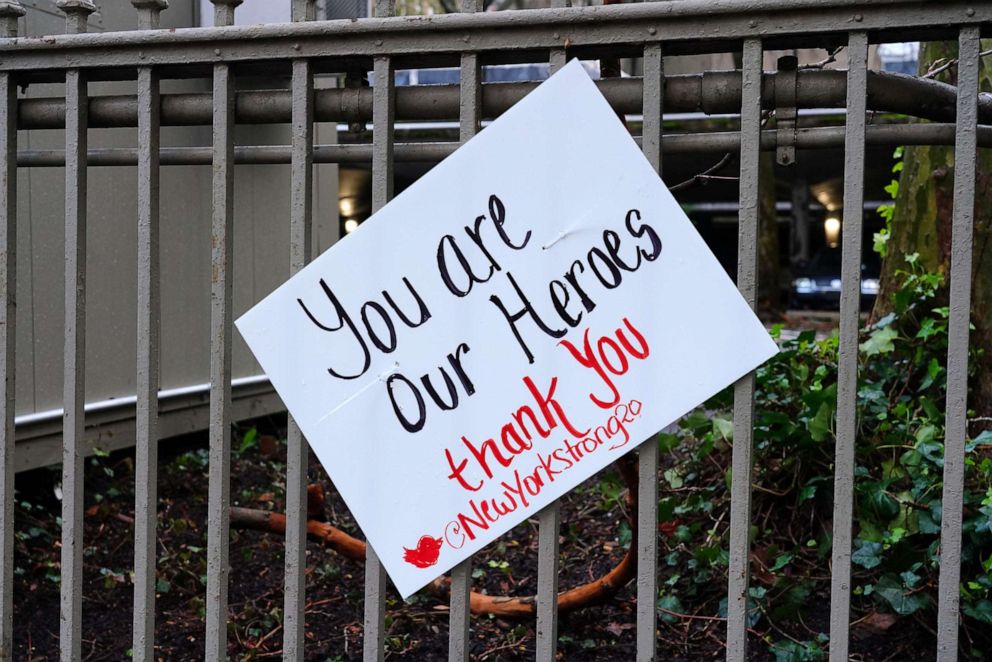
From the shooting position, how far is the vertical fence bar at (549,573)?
6.04ft

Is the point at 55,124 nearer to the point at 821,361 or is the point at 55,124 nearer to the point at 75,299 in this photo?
the point at 75,299

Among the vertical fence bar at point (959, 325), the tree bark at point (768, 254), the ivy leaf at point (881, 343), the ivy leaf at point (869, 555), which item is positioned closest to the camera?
the vertical fence bar at point (959, 325)

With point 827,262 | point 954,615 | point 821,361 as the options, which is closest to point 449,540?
point 954,615

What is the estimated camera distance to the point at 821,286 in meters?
20.7

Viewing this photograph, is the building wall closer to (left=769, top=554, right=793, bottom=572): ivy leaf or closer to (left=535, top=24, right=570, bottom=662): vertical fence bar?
(left=535, top=24, right=570, bottom=662): vertical fence bar

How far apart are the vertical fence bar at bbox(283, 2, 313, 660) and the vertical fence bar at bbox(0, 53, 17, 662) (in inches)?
30.4

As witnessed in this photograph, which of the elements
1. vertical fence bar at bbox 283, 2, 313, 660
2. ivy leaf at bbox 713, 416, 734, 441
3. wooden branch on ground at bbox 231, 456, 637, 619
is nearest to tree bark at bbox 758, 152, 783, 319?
ivy leaf at bbox 713, 416, 734, 441

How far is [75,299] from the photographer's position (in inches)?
86.0

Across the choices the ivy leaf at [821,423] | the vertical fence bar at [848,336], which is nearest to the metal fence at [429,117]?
the vertical fence bar at [848,336]

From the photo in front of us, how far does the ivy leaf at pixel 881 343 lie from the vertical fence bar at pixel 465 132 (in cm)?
211

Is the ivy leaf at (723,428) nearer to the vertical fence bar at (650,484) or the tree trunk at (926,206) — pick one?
the tree trunk at (926,206)

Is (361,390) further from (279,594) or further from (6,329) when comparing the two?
(279,594)

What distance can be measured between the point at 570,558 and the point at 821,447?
1.17 metres

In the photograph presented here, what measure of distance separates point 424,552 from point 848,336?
93 centimetres
